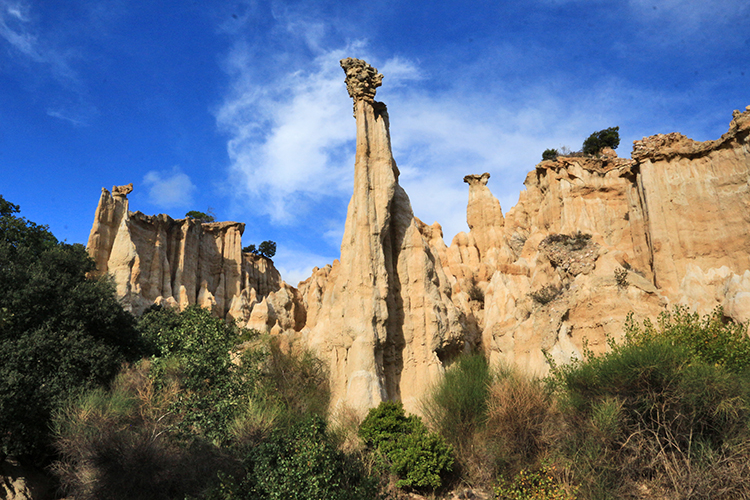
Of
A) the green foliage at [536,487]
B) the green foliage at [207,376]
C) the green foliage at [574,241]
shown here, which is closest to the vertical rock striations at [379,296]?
the green foliage at [207,376]

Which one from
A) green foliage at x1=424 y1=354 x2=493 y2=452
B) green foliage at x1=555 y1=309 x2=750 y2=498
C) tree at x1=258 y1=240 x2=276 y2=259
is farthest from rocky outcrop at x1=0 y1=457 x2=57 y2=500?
tree at x1=258 y1=240 x2=276 y2=259

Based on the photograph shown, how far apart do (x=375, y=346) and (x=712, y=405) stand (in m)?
10.6

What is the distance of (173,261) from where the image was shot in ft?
177

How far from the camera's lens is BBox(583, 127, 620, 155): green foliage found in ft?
145

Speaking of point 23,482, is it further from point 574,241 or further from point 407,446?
point 574,241

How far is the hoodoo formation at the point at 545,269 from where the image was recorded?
62.7 feet

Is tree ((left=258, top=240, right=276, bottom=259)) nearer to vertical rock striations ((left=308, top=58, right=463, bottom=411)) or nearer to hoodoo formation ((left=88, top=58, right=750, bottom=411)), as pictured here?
hoodoo formation ((left=88, top=58, right=750, bottom=411))

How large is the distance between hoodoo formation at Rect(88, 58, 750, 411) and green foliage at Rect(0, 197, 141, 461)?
27.7 ft

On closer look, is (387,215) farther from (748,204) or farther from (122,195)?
(122,195)

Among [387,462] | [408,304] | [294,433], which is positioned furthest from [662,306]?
[294,433]

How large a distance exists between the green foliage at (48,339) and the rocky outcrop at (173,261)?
1631cm

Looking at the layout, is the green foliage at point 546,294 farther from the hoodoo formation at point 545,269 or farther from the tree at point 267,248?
the tree at point 267,248

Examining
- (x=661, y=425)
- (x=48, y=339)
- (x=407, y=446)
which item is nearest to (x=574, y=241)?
(x=661, y=425)

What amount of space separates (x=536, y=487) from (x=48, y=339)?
17.0 metres
